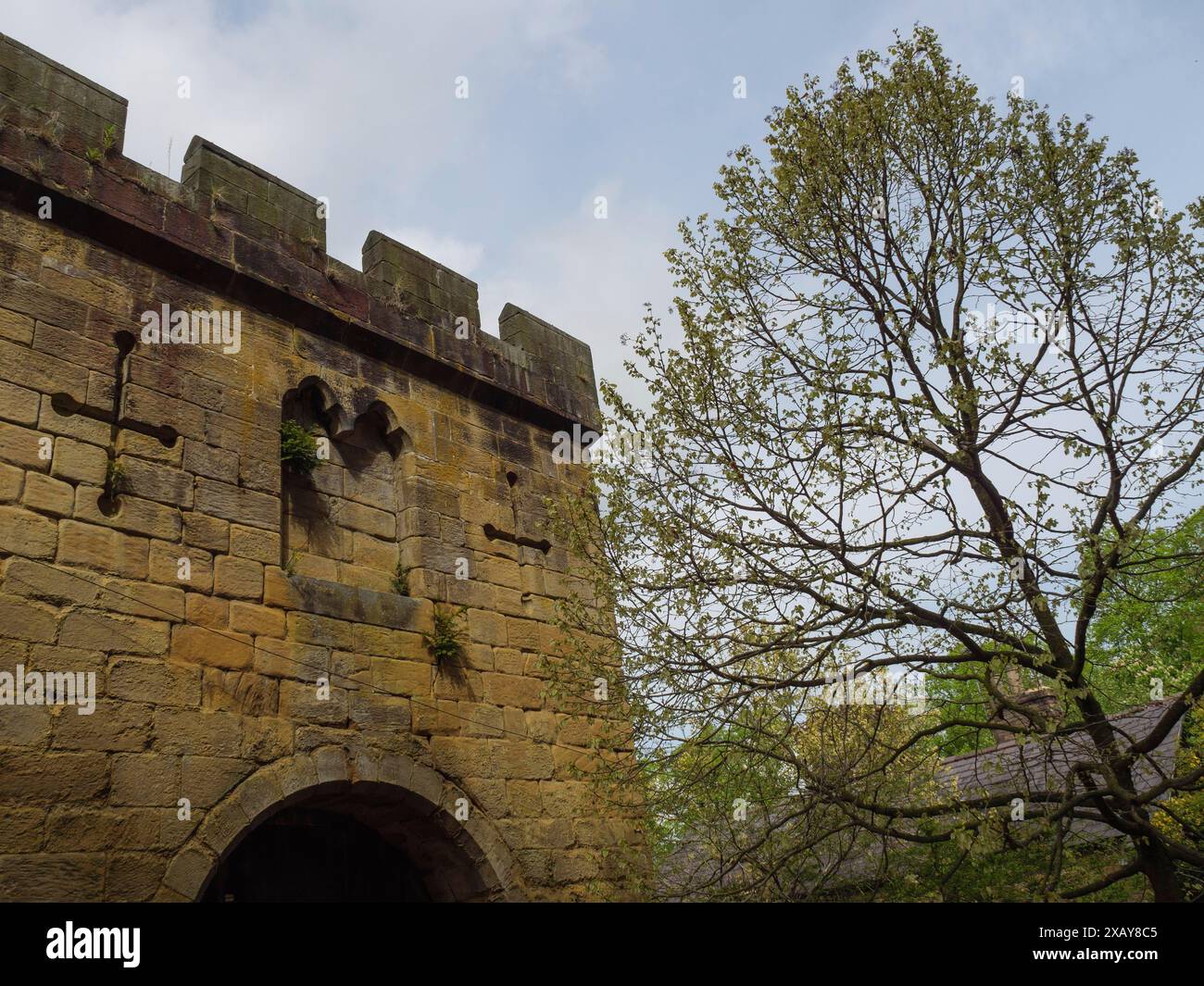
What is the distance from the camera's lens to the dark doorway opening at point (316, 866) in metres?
6.66

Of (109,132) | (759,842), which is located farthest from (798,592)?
(109,132)

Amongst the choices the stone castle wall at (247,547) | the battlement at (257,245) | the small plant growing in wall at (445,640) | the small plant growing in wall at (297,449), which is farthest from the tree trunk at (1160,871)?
the small plant growing in wall at (297,449)

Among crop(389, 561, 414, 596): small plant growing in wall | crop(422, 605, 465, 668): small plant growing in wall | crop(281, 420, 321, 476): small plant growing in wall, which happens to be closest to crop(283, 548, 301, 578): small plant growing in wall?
crop(281, 420, 321, 476): small plant growing in wall

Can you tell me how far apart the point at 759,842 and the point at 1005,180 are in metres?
4.77

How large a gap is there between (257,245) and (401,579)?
→ 250 cm

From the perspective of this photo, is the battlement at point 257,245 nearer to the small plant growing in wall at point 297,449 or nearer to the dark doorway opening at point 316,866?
the small plant growing in wall at point 297,449

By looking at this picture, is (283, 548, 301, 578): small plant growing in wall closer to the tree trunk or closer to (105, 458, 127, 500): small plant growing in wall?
(105, 458, 127, 500): small plant growing in wall

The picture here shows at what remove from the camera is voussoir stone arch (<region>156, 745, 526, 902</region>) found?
5141 millimetres

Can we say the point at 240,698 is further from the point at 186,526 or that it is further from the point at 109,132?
the point at 109,132

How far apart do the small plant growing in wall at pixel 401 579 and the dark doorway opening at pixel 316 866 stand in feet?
5.09

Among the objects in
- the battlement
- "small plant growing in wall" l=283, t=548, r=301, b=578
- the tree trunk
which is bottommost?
the tree trunk

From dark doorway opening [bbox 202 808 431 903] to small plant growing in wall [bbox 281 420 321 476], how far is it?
7.53 ft

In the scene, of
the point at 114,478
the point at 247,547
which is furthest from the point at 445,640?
the point at 114,478

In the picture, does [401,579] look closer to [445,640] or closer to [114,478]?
[445,640]
